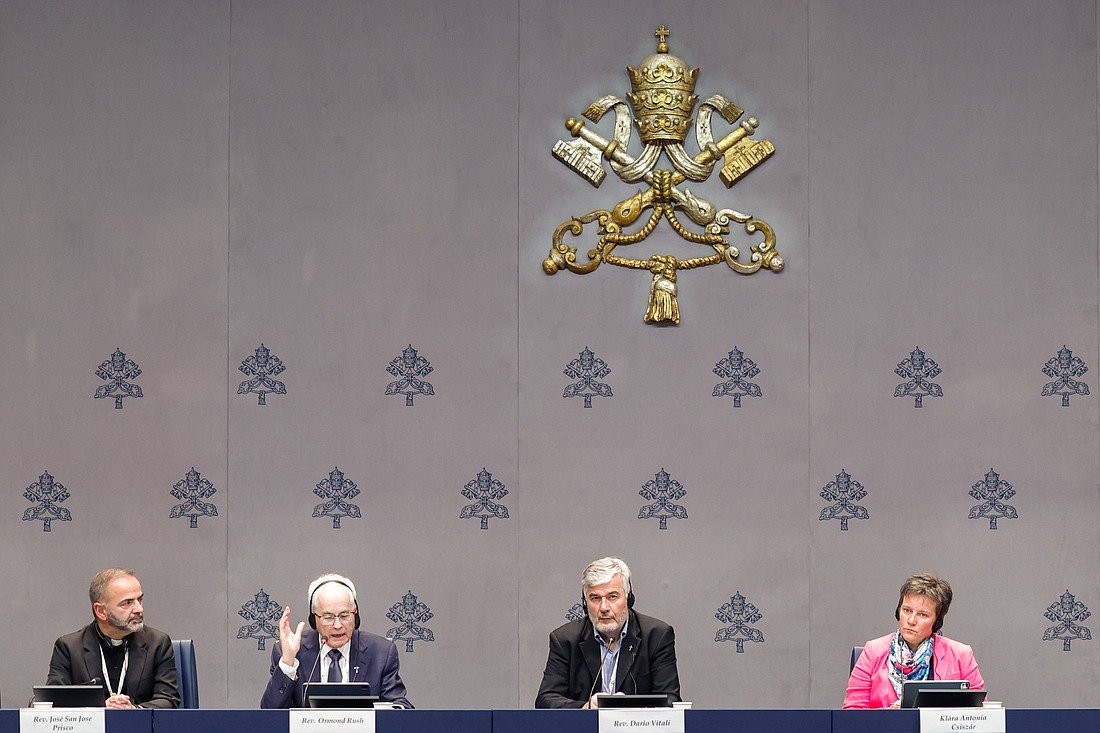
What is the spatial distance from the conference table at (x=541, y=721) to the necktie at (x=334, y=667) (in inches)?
35.5

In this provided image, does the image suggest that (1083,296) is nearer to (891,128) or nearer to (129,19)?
(891,128)

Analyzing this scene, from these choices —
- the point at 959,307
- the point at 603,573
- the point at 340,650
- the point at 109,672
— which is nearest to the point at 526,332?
the point at 603,573

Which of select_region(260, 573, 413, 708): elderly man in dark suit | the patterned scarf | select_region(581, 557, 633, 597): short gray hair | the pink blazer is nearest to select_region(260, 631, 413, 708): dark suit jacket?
select_region(260, 573, 413, 708): elderly man in dark suit

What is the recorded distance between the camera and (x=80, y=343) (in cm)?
565

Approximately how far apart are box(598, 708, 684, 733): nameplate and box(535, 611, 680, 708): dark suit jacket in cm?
90

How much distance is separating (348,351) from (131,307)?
3.15 ft

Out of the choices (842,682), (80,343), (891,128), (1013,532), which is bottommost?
(842,682)

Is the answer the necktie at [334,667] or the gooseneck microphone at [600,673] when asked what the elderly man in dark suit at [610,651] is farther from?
the necktie at [334,667]

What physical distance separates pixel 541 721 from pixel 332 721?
0.56m

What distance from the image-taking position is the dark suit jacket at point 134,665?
14.7ft

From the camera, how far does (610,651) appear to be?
4512 mm

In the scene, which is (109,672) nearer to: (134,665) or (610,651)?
(134,665)

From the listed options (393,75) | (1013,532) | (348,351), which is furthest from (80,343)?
(1013,532)

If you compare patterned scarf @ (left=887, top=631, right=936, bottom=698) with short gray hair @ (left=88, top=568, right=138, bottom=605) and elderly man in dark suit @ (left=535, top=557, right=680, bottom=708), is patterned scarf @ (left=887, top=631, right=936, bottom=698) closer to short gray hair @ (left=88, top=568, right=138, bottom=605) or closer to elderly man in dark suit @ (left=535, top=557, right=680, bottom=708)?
elderly man in dark suit @ (left=535, top=557, right=680, bottom=708)
